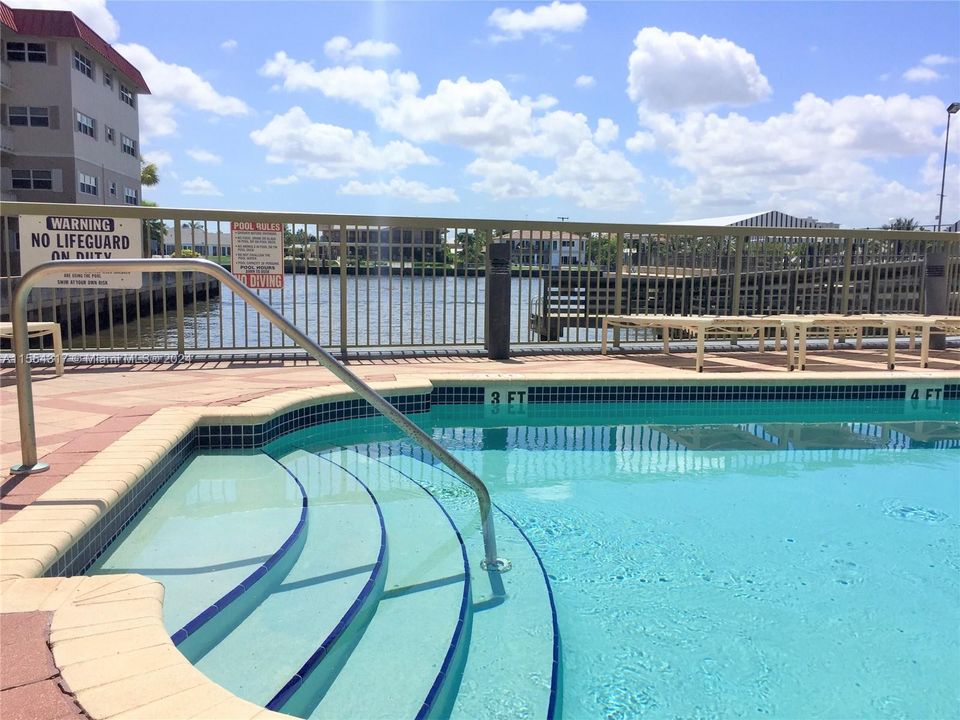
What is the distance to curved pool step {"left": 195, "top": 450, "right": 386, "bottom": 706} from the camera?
2.10 meters

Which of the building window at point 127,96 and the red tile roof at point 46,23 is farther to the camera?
the building window at point 127,96

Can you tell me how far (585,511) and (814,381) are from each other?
441 cm

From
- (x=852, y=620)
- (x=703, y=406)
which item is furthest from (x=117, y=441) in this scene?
(x=703, y=406)

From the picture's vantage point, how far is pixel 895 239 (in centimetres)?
1088

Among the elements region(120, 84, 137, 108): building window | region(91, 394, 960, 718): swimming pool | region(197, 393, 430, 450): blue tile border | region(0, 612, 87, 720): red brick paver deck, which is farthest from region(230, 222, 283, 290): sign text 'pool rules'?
region(120, 84, 137, 108): building window

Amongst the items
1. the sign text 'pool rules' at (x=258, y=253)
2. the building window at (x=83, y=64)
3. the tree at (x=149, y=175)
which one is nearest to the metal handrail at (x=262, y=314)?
the sign text 'pool rules' at (x=258, y=253)

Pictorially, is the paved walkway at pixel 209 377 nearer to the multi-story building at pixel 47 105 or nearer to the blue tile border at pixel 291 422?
the blue tile border at pixel 291 422

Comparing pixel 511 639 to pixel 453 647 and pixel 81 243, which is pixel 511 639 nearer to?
pixel 453 647

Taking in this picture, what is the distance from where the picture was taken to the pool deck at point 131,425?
1.68m

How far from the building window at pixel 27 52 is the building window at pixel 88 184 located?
5.80 m

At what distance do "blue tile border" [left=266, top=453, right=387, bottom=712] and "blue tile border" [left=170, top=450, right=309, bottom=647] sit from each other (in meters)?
0.38

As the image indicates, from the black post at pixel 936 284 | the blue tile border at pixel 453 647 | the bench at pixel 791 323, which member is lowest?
the blue tile border at pixel 453 647

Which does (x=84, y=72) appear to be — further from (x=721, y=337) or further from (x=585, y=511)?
(x=585, y=511)

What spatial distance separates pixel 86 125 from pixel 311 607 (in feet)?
139
